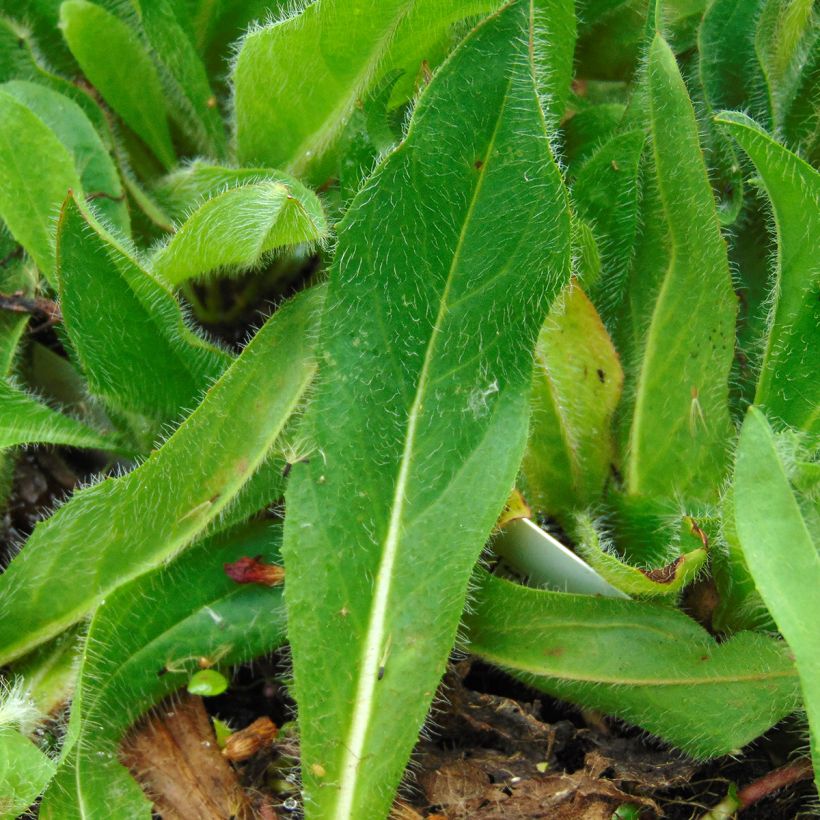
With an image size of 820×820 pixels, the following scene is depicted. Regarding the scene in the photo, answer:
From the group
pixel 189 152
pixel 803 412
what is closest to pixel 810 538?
pixel 803 412

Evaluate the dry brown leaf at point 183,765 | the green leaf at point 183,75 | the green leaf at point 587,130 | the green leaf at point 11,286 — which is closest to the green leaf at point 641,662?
the dry brown leaf at point 183,765

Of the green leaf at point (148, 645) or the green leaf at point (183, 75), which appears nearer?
the green leaf at point (148, 645)

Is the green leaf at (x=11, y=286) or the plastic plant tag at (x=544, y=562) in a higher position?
the green leaf at (x=11, y=286)

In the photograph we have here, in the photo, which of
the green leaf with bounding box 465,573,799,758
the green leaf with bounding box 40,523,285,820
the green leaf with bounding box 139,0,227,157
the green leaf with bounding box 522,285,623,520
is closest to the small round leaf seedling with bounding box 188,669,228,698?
the green leaf with bounding box 40,523,285,820

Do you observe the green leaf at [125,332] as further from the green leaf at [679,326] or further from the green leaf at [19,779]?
the green leaf at [679,326]

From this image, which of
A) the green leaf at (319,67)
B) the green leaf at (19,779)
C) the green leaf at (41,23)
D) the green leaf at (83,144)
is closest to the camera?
the green leaf at (19,779)

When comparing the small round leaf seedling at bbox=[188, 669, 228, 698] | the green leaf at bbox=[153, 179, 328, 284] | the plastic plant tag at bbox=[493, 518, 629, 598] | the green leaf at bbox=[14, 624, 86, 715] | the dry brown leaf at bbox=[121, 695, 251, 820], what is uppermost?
the green leaf at bbox=[153, 179, 328, 284]

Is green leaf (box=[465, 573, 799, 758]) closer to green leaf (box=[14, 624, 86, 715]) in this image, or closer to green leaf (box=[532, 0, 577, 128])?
green leaf (box=[14, 624, 86, 715])
